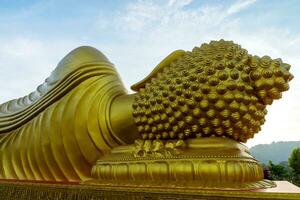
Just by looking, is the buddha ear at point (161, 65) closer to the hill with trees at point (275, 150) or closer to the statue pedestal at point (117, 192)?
the statue pedestal at point (117, 192)

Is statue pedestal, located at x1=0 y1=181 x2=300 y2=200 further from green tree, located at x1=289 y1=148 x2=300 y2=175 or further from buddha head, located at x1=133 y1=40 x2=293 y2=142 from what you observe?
green tree, located at x1=289 y1=148 x2=300 y2=175

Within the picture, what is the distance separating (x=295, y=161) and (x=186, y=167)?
1050 cm

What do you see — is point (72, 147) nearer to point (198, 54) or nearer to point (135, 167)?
point (135, 167)

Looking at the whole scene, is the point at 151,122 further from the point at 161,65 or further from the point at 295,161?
the point at 295,161

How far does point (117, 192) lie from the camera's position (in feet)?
5.78

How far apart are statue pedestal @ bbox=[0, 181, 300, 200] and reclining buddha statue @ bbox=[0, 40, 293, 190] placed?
0.11m

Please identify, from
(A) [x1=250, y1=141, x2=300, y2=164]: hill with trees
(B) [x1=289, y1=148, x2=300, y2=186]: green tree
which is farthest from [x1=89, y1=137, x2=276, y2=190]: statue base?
(A) [x1=250, y1=141, x2=300, y2=164]: hill with trees

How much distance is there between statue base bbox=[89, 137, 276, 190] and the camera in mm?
1642

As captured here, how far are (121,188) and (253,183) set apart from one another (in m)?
0.66

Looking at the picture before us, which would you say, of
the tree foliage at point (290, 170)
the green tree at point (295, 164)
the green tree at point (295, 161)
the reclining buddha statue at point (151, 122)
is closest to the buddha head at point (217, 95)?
the reclining buddha statue at point (151, 122)

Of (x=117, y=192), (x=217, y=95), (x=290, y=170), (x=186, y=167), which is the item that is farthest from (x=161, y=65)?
(x=290, y=170)

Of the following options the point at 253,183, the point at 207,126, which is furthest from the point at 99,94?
the point at 253,183

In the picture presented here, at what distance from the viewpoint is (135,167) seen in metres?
1.92

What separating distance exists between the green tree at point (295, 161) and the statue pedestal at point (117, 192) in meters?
9.90
